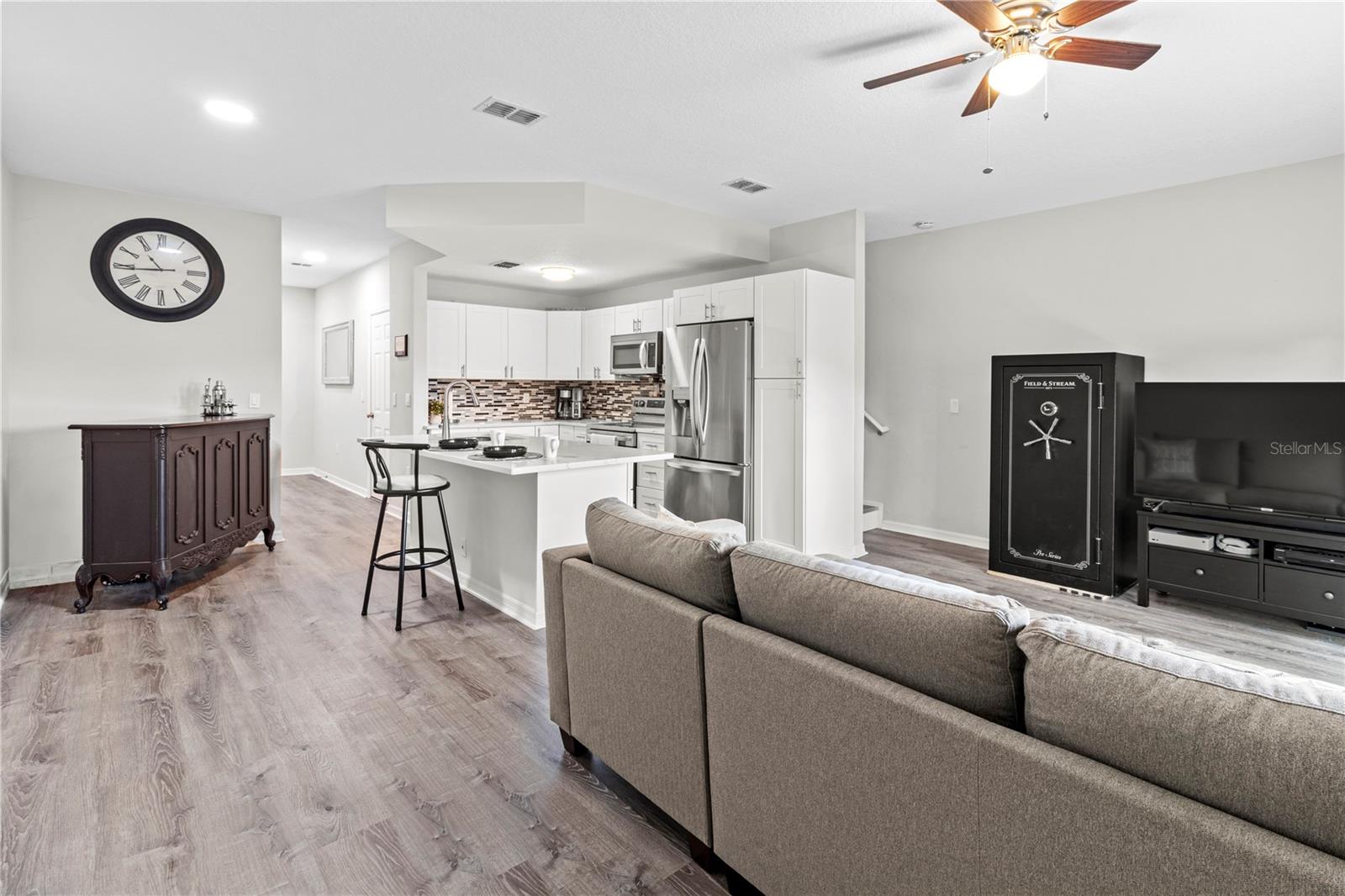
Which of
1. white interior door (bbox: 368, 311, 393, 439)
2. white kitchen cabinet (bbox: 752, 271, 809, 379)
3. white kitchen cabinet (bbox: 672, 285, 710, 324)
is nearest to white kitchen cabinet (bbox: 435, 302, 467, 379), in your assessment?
white interior door (bbox: 368, 311, 393, 439)

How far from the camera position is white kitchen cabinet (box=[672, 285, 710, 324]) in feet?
18.0

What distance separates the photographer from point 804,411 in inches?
191

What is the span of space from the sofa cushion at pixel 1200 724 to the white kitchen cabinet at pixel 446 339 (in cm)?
608

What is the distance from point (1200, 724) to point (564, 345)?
6.84 m

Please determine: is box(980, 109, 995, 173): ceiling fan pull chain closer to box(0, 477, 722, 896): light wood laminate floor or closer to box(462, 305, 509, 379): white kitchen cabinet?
box(0, 477, 722, 896): light wood laminate floor

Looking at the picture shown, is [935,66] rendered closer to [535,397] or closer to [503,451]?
[503,451]

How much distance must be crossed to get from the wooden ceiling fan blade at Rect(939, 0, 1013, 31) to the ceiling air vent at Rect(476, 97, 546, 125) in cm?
190

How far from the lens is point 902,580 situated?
1462 millimetres

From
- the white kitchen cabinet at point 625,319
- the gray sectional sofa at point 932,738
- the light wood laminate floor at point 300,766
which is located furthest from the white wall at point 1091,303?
the gray sectional sofa at point 932,738

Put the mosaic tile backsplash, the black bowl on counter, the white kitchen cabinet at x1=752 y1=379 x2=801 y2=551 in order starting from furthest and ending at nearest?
the mosaic tile backsplash
the white kitchen cabinet at x1=752 y1=379 x2=801 y2=551
the black bowl on counter

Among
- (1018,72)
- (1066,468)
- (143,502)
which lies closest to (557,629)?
(1018,72)

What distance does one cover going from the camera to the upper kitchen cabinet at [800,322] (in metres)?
4.81

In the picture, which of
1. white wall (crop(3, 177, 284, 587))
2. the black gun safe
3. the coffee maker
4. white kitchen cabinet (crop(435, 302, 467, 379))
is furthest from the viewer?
the coffee maker

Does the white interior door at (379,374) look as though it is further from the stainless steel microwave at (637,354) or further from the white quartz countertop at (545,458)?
the white quartz countertop at (545,458)
